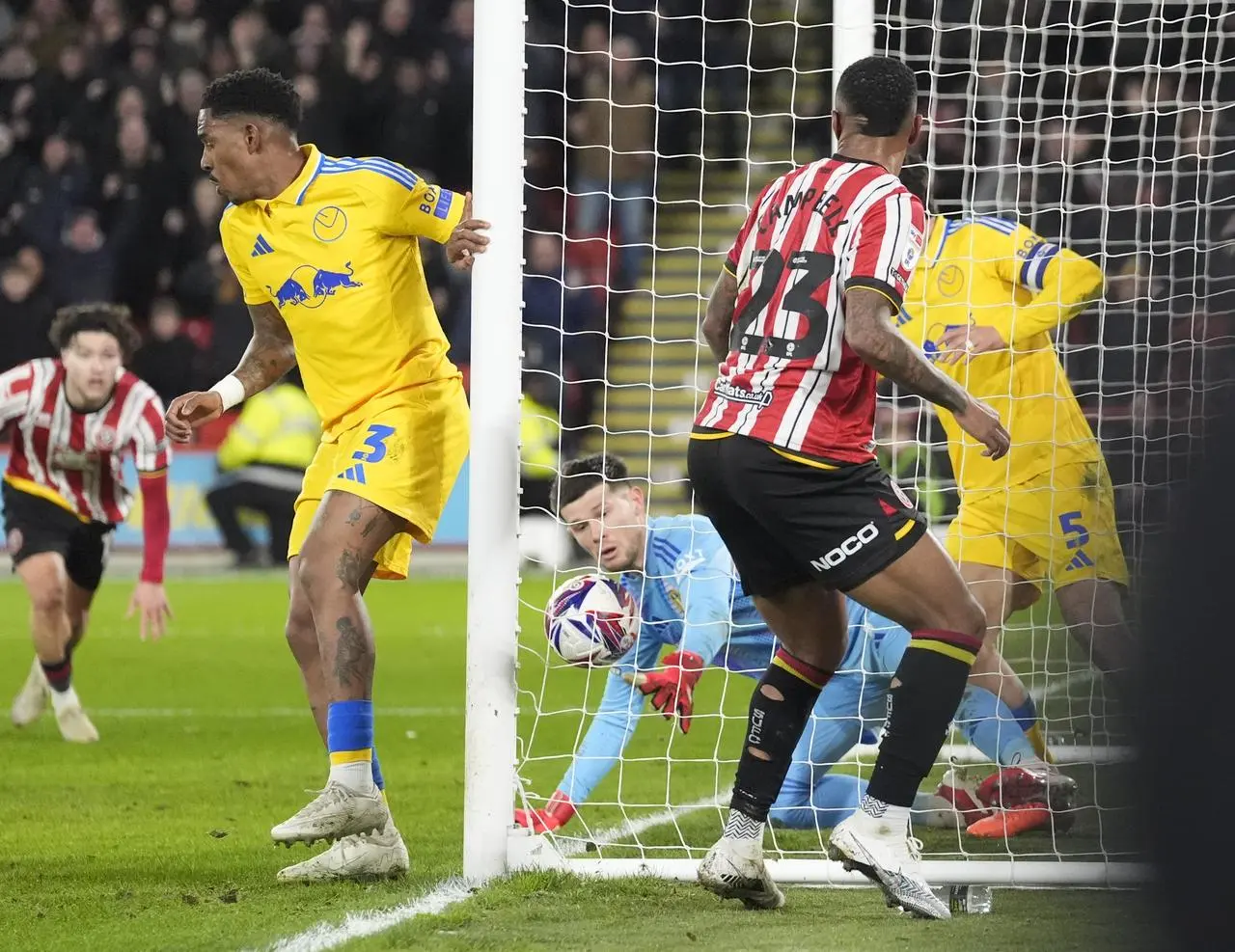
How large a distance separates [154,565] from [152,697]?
2.10 metres

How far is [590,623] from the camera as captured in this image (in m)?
4.35

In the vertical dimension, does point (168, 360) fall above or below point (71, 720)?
above

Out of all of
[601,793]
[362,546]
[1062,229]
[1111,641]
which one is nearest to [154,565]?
[601,793]

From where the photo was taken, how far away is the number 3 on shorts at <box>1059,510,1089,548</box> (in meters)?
4.73

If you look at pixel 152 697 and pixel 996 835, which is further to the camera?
pixel 152 697

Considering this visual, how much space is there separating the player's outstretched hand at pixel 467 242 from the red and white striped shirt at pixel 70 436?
3.44m

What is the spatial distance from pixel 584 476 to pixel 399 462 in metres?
0.77

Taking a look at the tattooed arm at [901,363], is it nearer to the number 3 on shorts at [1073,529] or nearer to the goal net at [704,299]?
the goal net at [704,299]

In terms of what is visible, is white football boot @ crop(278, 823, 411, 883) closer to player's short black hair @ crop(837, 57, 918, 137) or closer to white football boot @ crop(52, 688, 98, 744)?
player's short black hair @ crop(837, 57, 918, 137)

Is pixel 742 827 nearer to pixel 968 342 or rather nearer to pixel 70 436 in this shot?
pixel 968 342

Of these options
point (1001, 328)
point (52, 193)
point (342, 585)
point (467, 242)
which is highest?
point (52, 193)

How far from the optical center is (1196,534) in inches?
37.0

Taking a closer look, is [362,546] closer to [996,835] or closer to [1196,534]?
[996,835]

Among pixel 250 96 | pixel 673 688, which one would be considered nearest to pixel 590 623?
pixel 673 688
